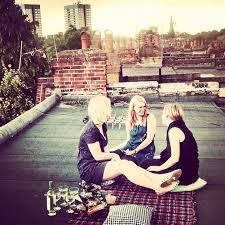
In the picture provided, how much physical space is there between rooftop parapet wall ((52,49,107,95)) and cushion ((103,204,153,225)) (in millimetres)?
4675

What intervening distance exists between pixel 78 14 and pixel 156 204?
1909cm

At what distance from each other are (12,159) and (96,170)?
1.34 m

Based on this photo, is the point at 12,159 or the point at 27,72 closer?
the point at 12,159

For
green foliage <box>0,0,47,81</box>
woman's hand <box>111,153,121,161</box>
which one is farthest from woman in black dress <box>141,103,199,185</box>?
green foliage <box>0,0,47,81</box>

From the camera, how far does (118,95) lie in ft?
24.2

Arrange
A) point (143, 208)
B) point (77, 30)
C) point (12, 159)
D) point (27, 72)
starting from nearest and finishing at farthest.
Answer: point (143, 208), point (12, 159), point (27, 72), point (77, 30)

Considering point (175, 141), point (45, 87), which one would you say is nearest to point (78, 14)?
point (45, 87)

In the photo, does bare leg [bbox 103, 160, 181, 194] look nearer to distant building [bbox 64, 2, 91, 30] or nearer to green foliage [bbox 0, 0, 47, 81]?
green foliage [bbox 0, 0, 47, 81]

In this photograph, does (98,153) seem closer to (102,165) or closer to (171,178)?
(102,165)

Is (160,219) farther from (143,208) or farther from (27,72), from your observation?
(27,72)

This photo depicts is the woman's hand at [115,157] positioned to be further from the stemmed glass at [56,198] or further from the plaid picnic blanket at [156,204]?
the stemmed glass at [56,198]

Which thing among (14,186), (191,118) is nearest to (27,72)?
(191,118)

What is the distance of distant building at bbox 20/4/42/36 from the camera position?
→ 14505 mm

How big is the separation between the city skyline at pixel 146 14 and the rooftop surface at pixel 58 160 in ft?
22.7
